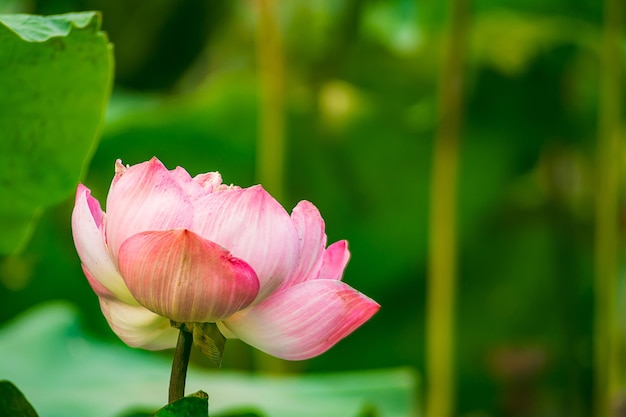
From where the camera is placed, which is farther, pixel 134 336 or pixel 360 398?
pixel 360 398

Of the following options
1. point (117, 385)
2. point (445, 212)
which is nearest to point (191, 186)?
point (117, 385)

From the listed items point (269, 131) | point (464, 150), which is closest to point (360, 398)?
point (269, 131)

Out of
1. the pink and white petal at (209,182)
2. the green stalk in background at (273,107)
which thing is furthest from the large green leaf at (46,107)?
the green stalk in background at (273,107)

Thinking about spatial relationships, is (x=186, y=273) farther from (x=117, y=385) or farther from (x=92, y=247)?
(x=117, y=385)

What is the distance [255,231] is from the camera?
0.23 m

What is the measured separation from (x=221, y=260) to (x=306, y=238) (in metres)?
0.03

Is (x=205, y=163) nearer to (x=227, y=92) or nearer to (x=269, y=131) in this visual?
(x=227, y=92)

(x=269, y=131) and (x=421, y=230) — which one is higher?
(x=269, y=131)

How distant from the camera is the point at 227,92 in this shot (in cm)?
103

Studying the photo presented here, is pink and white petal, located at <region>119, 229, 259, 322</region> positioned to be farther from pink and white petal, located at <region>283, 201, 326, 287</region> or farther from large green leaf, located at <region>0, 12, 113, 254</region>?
large green leaf, located at <region>0, 12, 113, 254</region>

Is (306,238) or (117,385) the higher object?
(306,238)

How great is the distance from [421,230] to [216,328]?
0.93 meters

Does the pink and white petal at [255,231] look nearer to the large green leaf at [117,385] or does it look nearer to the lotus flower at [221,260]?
the lotus flower at [221,260]

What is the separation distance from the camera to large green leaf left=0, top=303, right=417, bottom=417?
0.62 metres
